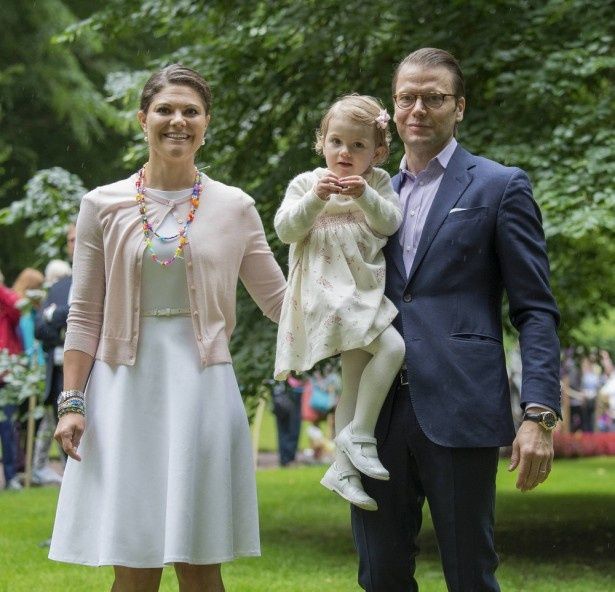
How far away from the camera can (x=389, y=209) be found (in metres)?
4.28

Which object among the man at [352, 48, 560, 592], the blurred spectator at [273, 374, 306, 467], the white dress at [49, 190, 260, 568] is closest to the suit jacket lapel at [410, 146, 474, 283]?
the man at [352, 48, 560, 592]

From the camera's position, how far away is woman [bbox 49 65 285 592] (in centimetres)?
448

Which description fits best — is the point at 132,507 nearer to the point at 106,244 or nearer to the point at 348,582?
the point at 106,244

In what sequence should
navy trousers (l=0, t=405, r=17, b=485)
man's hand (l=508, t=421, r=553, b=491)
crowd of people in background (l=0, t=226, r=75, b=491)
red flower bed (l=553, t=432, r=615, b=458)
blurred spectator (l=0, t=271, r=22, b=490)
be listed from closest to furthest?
man's hand (l=508, t=421, r=553, b=491), crowd of people in background (l=0, t=226, r=75, b=491), blurred spectator (l=0, t=271, r=22, b=490), navy trousers (l=0, t=405, r=17, b=485), red flower bed (l=553, t=432, r=615, b=458)

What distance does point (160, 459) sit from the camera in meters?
4.54

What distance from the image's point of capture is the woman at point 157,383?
14.7 feet

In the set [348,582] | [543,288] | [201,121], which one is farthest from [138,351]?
[348,582]

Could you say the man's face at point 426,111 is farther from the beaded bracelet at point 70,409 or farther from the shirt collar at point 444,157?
the beaded bracelet at point 70,409

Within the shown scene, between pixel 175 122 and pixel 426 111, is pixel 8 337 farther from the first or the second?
pixel 426 111

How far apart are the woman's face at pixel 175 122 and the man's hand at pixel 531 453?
1.44 metres

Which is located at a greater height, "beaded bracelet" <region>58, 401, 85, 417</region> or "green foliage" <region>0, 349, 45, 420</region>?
"beaded bracelet" <region>58, 401, 85, 417</region>

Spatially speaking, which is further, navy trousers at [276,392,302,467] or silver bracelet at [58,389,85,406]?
navy trousers at [276,392,302,467]

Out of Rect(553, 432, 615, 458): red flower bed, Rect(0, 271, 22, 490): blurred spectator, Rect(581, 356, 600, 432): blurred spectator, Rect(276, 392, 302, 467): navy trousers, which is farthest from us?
Rect(581, 356, 600, 432): blurred spectator

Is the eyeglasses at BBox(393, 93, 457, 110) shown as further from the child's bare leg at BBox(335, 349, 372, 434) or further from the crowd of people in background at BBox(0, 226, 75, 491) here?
the crowd of people in background at BBox(0, 226, 75, 491)
